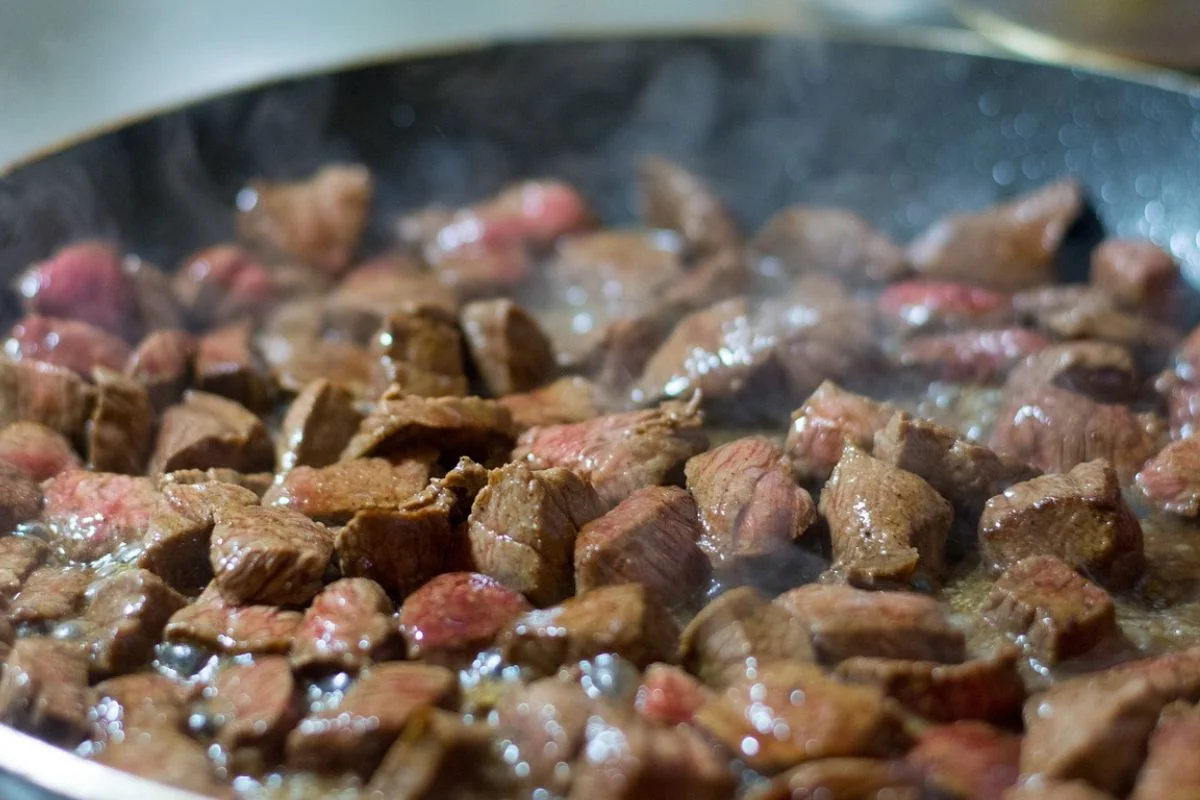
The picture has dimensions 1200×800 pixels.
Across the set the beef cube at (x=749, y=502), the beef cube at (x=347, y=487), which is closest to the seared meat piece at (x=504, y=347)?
the beef cube at (x=347, y=487)

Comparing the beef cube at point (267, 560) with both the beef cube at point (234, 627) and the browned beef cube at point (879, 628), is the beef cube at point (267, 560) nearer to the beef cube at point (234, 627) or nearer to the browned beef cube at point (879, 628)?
the beef cube at point (234, 627)

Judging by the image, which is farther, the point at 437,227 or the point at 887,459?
the point at 437,227

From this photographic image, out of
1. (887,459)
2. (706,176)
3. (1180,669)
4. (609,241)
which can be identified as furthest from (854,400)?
(706,176)

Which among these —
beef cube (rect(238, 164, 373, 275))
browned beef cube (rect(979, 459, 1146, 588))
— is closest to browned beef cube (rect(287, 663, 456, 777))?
browned beef cube (rect(979, 459, 1146, 588))

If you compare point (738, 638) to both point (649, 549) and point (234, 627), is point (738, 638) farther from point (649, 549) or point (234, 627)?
point (234, 627)

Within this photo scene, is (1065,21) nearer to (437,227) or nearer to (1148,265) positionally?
(1148,265)
